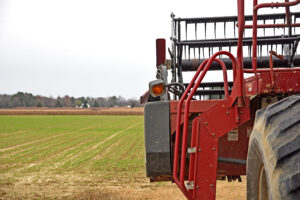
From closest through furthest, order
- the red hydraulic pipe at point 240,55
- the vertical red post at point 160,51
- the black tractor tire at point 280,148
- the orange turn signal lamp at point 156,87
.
→ the black tractor tire at point 280,148 < the red hydraulic pipe at point 240,55 < the orange turn signal lamp at point 156,87 < the vertical red post at point 160,51

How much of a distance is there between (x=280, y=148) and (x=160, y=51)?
11.4 ft

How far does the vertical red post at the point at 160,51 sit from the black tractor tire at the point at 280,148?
2.94 metres

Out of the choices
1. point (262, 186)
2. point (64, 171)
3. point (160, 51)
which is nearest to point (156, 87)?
point (262, 186)

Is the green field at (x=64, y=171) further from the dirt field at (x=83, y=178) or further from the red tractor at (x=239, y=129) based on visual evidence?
the red tractor at (x=239, y=129)

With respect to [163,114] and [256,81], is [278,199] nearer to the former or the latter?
[256,81]

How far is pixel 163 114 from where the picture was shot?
3.25m

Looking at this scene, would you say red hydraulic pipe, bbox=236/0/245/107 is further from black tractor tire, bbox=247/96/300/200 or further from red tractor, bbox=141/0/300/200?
black tractor tire, bbox=247/96/300/200

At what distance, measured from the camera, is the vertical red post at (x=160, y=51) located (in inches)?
190

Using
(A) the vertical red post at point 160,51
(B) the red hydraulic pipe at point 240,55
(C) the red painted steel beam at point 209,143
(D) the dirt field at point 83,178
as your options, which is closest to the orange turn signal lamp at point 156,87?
(C) the red painted steel beam at point 209,143

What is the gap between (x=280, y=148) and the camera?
159 centimetres

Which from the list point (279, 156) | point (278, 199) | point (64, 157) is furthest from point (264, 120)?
point (64, 157)

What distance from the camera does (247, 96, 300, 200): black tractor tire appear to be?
1488 millimetres

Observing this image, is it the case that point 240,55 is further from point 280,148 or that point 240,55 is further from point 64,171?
point 64,171

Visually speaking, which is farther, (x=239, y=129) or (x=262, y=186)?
(x=239, y=129)
